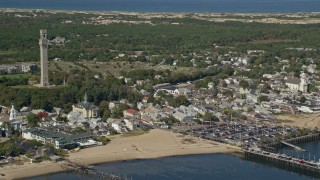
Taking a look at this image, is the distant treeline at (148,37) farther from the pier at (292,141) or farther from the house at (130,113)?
the pier at (292,141)

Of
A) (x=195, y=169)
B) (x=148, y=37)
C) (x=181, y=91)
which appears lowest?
(x=195, y=169)

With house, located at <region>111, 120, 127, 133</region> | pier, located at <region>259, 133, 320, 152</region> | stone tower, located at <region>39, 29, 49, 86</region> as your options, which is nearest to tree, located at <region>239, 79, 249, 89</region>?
pier, located at <region>259, 133, 320, 152</region>

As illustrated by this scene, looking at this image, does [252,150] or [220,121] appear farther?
[220,121]

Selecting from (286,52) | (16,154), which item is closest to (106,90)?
(16,154)

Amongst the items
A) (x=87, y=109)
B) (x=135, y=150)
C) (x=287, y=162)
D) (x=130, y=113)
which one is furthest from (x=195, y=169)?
(x=87, y=109)

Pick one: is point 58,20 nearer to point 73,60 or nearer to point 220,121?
point 73,60

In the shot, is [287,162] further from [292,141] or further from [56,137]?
[56,137]

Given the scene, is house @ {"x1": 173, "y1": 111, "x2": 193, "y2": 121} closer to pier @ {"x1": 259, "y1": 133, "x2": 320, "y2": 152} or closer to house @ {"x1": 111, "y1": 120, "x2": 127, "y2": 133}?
house @ {"x1": 111, "y1": 120, "x2": 127, "y2": 133}
